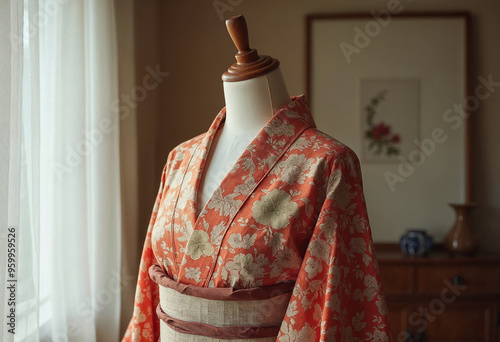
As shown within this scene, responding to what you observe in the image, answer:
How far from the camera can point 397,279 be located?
250 centimetres

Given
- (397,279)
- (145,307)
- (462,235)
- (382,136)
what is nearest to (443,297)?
(397,279)

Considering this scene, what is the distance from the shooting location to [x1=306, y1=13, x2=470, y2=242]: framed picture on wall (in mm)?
2789

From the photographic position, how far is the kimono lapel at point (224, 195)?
1.05 m

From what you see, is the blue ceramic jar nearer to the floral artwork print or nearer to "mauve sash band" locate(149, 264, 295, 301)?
the floral artwork print

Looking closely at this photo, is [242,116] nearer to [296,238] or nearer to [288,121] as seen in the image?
[288,121]

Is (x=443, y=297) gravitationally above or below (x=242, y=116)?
below

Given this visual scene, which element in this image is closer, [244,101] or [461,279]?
[244,101]

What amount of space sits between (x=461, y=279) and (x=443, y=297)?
0.12m

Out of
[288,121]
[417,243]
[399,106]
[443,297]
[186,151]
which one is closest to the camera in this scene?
[288,121]

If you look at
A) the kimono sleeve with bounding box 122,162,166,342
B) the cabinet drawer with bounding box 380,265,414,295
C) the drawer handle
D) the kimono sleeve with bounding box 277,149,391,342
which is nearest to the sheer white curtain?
the kimono sleeve with bounding box 122,162,166,342

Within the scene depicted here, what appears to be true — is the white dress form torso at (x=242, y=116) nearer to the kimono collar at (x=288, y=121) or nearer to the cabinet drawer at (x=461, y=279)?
the kimono collar at (x=288, y=121)

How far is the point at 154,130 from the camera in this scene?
2.66 meters

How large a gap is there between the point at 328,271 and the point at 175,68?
6.63 feet

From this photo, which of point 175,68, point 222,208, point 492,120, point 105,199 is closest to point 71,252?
point 105,199
